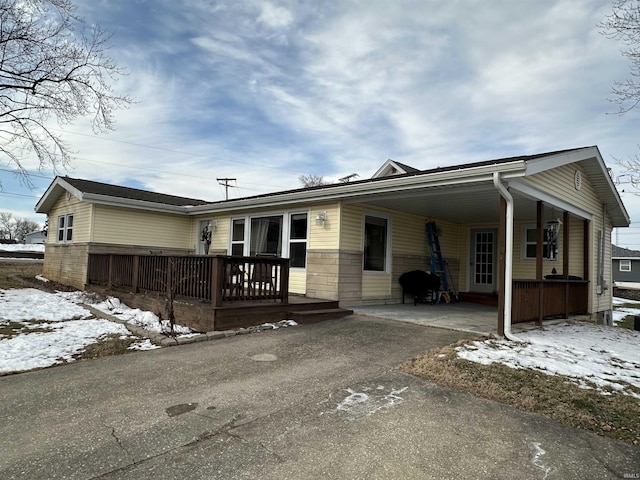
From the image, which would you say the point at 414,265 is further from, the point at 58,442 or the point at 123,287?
the point at 58,442

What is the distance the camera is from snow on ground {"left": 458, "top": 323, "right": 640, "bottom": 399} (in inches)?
163

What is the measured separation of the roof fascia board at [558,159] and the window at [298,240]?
5161 mm

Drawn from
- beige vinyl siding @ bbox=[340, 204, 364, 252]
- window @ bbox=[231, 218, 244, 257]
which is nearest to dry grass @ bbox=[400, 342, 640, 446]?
beige vinyl siding @ bbox=[340, 204, 364, 252]

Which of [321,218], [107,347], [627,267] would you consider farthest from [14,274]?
[627,267]

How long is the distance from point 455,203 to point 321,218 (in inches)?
119

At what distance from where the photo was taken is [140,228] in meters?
12.3

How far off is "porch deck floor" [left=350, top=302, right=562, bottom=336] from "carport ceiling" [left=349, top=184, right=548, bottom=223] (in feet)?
7.83

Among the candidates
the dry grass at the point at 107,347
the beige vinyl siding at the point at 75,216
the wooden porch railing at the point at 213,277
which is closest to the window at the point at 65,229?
the beige vinyl siding at the point at 75,216

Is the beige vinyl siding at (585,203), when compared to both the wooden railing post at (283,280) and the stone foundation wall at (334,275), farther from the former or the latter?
the wooden railing post at (283,280)

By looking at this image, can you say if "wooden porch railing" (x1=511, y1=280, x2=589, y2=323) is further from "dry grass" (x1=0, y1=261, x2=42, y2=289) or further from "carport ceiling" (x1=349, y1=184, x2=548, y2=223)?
"dry grass" (x1=0, y1=261, x2=42, y2=289)

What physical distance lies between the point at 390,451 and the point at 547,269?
32.2 feet

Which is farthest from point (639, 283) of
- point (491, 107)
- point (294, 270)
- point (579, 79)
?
point (294, 270)

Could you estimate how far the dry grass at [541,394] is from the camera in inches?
122

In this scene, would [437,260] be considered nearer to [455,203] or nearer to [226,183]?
[455,203]
